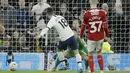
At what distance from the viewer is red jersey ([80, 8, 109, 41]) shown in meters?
13.0

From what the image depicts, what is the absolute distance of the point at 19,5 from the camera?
19703 millimetres

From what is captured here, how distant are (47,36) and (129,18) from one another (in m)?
3.27

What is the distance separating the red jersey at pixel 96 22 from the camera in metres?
13.0

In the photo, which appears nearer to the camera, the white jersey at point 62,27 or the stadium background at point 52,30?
the white jersey at point 62,27

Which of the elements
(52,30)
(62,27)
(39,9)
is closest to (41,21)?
(39,9)

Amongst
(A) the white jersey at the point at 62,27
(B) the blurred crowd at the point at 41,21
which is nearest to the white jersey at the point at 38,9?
(B) the blurred crowd at the point at 41,21

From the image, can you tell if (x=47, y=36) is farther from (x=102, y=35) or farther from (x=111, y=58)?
(x=102, y=35)

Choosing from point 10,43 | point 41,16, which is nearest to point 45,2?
point 41,16

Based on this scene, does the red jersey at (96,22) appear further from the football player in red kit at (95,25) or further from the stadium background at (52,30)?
the stadium background at (52,30)

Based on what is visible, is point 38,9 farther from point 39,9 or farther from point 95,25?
point 95,25

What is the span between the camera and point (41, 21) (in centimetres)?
1941

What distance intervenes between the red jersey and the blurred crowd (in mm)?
6080

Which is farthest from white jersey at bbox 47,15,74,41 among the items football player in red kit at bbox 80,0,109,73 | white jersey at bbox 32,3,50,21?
white jersey at bbox 32,3,50,21

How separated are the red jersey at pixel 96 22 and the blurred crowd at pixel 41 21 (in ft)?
19.9
